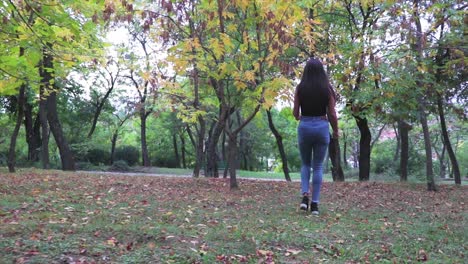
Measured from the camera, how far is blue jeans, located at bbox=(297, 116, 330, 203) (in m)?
5.08

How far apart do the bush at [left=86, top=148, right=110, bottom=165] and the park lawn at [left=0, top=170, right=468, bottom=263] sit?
23.4 metres

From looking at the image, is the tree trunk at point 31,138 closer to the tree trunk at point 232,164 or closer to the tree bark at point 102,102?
the tree bark at point 102,102

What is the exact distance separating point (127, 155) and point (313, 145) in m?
28.1

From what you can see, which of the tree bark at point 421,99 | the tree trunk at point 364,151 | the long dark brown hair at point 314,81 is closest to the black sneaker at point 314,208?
A: the long dark brown hair at point 314,81

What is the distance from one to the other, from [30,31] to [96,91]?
2598cm

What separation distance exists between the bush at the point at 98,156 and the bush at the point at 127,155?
0.68m

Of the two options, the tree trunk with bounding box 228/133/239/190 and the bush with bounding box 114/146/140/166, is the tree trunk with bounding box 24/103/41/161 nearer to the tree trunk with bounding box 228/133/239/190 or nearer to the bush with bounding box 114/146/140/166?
the bush with bounding box 114/146/140/166

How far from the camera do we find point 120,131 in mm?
34688

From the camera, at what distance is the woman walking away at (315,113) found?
5.08m

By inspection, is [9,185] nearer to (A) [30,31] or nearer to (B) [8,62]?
(B) [8,62]

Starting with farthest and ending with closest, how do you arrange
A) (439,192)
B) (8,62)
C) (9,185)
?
(439,192) → (9,185) → (8,62)

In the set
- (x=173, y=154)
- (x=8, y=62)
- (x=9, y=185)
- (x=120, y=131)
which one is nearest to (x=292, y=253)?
(x=8, y=62)

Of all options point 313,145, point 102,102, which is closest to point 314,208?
point 313,145

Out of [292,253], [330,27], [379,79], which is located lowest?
[292,253]
